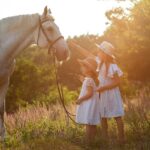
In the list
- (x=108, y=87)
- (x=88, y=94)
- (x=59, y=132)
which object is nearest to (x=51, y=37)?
(x=88, y=94)

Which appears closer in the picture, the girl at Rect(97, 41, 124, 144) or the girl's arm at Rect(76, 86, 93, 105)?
the girl at Rect(97, 41, 124, 144)

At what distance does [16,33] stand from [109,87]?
207cm

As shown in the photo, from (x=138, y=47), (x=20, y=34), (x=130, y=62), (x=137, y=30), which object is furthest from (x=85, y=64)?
(x=130, y=62)

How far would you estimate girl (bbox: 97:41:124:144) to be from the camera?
8.71 meters

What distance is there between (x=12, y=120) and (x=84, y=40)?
147 feet

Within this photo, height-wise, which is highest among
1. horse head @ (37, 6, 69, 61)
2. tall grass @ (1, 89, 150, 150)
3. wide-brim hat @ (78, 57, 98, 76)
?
horse head @ (37, 6, 69, 61)

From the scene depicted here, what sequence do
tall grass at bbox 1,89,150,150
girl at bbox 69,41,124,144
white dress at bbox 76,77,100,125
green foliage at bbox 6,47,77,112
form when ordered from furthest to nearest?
green foliage at bbox 6,47,77,112 → white dress at bbox 76,77,100,125 → girl at bbox 69,41,124,144 → tall grass at bbox 1,89,150,150

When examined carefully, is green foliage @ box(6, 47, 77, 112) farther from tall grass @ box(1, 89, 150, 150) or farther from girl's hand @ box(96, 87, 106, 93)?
girl's hand @ box(96, 87, 106, 93)

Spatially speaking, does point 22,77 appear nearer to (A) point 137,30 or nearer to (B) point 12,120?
(A) point 137,30

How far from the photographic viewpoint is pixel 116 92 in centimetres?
886

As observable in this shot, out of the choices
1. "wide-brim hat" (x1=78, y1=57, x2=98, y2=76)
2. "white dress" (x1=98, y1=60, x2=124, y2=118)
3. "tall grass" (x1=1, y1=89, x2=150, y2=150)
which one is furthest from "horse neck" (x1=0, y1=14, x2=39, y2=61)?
"tall grass" (x1=1, y1=89, x2=150, y2=150)

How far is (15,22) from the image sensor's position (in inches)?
328

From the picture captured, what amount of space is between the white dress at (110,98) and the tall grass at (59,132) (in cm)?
45

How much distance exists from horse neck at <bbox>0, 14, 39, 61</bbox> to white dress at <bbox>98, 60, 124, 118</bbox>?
1.64 m
